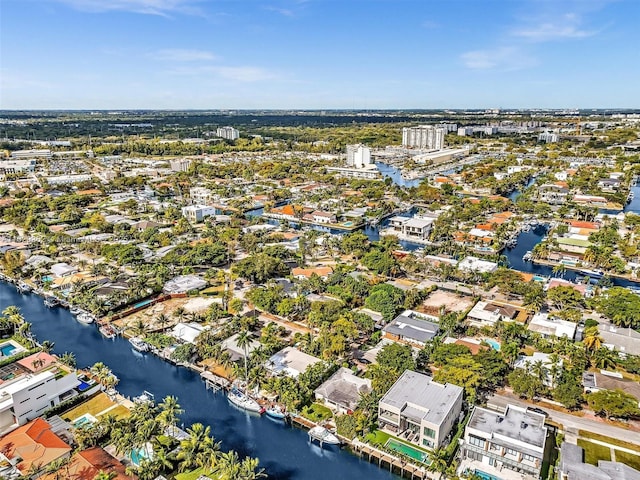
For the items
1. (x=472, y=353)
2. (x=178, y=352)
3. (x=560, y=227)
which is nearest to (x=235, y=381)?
(x=178, y=352)

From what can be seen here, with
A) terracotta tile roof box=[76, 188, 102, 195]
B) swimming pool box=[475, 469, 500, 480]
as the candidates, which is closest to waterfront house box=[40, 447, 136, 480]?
swimming pool box=[475, 469, 500, 480]

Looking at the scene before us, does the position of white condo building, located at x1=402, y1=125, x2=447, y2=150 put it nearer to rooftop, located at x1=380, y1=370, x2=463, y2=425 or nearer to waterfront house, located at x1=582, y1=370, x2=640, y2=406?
waterfront house, located at x1=582, y1=370, x2=640, y2=406

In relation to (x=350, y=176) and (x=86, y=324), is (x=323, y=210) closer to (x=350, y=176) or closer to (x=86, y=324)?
(x=350, y=176)

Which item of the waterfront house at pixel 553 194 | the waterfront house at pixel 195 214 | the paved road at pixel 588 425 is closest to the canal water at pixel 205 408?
the paved road at pixel 588 425

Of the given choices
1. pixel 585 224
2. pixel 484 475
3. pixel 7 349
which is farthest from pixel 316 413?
pixel 585 224

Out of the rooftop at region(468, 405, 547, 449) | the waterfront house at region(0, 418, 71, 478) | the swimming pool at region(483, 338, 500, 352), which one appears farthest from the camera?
the swimming pool at region(483, 338, 500, 352)

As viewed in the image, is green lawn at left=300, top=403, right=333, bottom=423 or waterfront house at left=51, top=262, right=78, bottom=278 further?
waterfront house at left=51, top=262, right=78, bottom=278
